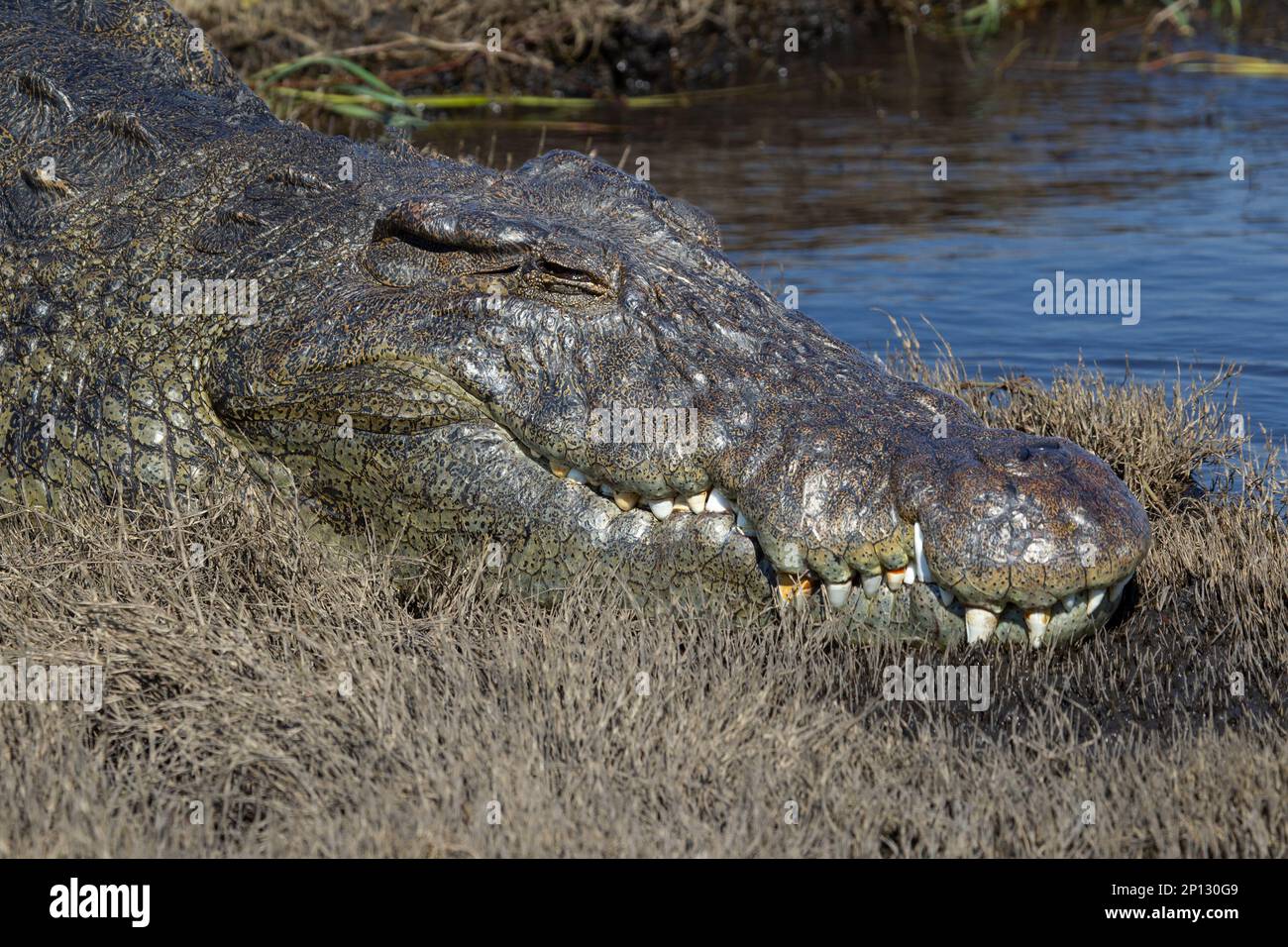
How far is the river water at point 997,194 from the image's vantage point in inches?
289

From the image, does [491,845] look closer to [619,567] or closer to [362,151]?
[619,567]

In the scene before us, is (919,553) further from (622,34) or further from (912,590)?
(622,34)

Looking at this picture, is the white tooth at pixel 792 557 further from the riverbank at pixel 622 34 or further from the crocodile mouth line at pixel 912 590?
the riverbank at pixel 622 34

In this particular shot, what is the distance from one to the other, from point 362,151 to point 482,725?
2.08 metres

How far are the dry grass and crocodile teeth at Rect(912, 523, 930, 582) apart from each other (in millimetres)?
303

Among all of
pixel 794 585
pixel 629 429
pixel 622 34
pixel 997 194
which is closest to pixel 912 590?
pixel 794 585

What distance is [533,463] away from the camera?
13.4 ft

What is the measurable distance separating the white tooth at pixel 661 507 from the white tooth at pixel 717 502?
10 centimetres

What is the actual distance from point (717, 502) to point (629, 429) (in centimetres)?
28

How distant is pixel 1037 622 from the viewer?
12.1 ft

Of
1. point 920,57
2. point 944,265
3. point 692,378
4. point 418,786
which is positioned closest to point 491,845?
point 418,786

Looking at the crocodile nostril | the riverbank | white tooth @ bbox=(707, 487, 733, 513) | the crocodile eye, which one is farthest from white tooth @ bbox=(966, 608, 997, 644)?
the riverbank

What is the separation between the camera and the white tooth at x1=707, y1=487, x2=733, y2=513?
12.8 ft

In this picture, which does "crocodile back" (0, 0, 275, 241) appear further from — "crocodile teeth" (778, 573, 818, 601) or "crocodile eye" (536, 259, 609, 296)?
"crocodile teeth" (778, 573, 818, 601)
